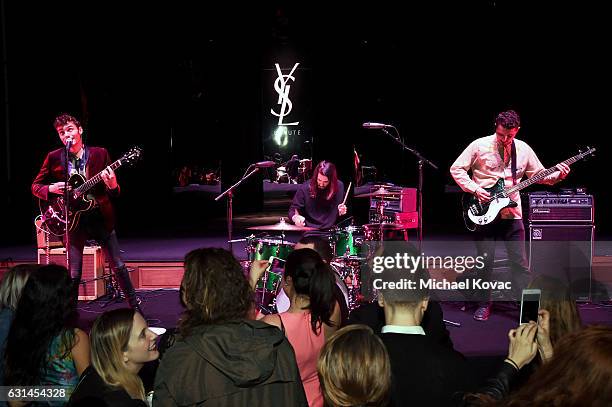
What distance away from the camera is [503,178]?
6.89m

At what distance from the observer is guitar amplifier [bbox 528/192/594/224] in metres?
7.26

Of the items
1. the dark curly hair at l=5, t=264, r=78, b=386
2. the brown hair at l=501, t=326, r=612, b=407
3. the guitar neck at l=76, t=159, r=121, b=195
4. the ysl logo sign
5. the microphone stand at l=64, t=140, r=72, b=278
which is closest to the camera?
the brown hair at l=501, t=326, r=612, b=407

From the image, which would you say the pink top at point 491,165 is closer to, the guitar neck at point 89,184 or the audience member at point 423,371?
the guitar neck at point 89,184

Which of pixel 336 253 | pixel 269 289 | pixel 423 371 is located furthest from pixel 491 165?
pixel 423 371

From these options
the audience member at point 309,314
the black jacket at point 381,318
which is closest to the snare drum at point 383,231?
the black jacket at point 381,318

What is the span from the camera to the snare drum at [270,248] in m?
6.75

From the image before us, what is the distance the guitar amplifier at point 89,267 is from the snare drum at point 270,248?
2014 millimetres

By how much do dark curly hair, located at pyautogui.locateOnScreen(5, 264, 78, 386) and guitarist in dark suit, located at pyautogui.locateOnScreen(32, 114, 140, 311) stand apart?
3.22m

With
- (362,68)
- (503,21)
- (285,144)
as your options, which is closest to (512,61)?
(503,21)

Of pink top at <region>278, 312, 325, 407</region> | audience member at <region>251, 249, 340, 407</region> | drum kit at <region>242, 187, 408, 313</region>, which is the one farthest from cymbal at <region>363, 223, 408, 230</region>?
pink top at <region>278, 312, 325, 407</region>

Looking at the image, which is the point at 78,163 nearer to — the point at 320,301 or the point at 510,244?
the point at 320,301

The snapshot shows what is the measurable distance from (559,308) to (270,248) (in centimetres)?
407

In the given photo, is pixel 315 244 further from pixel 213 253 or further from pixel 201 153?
pixel 201 153

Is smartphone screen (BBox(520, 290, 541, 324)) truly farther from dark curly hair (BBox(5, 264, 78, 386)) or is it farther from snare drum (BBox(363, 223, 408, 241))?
snare drum (BBox(363, 223, 408, 241))
